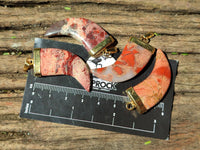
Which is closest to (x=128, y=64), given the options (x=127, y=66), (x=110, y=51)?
(x=127, y=66)

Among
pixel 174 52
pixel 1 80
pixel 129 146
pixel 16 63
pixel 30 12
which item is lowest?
pixel 129 146

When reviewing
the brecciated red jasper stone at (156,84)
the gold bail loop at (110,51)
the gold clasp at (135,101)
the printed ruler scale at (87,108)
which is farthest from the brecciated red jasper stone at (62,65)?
the brecciated red jasper stone at (156,84)

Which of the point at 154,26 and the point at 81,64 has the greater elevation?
the point at 154,26

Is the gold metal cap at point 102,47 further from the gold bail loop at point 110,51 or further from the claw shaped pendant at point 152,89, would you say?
the claw shaped pendant at point 152,89

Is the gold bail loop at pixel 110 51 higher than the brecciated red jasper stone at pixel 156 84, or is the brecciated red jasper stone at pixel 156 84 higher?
the gold bail loop at pixel 110 51

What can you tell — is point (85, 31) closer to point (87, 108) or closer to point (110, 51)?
point (110, 51)

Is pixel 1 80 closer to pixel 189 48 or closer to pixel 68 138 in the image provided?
pixel 68 138

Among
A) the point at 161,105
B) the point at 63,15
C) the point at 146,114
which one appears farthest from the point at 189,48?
the point at 63,15
